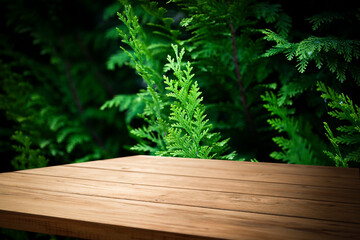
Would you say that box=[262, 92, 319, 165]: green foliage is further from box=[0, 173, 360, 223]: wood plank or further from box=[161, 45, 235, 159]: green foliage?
box=[0, 173, 360, 223]: wood plank

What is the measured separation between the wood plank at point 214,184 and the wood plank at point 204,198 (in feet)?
0.14

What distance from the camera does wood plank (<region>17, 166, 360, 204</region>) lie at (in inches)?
54.6

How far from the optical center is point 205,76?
2.70 metres

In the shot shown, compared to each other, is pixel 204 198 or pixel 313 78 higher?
pixel 313 78

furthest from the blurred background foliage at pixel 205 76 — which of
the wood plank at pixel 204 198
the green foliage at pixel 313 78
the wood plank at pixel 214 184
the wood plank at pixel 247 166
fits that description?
the wood plank at pixel 204 198

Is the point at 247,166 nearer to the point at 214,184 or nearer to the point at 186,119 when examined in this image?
the point at 214,184

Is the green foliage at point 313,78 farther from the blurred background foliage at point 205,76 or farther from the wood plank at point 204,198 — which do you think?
the wood plank at point 204,198

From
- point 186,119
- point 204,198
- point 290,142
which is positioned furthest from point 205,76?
point 204,198

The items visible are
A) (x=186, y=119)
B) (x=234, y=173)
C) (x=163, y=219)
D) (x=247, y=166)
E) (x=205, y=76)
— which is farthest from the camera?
(x=205, y=76)

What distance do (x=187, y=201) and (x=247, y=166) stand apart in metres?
0.54

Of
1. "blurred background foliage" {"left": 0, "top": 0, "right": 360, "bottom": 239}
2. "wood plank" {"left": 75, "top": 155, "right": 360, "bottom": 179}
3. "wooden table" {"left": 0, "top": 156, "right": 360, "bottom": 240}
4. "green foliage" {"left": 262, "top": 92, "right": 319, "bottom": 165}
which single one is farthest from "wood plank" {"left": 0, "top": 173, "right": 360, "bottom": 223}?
"green foliage" {"left": 262, "top": 92, "right": 319, "bottom": 165}

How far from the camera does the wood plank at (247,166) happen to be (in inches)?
64.9

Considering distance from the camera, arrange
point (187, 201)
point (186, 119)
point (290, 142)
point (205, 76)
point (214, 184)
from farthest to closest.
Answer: point (205, 76), point (290, 142), point (186, 119), point (214, 184), point (187, 201)

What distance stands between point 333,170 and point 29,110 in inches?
112
